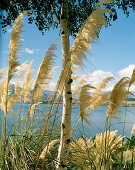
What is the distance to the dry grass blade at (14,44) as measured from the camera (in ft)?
5.54

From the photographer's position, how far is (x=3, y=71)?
6.54ft

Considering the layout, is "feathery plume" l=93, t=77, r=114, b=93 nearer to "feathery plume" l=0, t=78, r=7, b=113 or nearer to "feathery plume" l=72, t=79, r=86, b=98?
"feathery plume" l=72, t=79, r=86, b=98

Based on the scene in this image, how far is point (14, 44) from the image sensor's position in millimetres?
1700

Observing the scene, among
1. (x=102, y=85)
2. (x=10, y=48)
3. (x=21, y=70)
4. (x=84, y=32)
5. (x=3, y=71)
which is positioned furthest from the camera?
(x=21, y=70)

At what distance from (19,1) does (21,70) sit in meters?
0.96

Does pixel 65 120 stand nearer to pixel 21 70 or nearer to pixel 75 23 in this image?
pixel 21 70

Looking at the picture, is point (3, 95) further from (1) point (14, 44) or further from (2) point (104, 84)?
(2) point (104, 84)

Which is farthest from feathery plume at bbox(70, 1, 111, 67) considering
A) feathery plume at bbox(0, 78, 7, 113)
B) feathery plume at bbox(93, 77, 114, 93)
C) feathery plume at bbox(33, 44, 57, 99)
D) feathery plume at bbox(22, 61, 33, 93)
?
feathery plume at bbox(22, 61, 33, 93)

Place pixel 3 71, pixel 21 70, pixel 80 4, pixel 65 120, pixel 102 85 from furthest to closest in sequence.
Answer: pixel 21 70, pixel 80 4, pixel 102 85, pixel 3 71, pixel 65 120

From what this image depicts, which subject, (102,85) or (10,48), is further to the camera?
(102,85)

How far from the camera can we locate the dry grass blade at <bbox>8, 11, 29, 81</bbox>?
1.69m

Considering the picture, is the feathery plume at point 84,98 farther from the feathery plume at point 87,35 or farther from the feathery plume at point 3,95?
the feathery plume at point 3,95

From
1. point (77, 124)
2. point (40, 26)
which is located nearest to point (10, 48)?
point (40, 26)

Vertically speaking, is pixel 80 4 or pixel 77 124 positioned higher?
pixel 80 4
